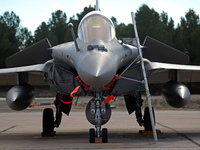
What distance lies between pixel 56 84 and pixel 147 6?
2227 inches

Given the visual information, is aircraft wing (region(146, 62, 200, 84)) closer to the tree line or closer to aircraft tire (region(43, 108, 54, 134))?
aircraft tire (region(43, 108, 54, 134))

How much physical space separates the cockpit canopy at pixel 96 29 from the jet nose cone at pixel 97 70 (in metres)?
1.19

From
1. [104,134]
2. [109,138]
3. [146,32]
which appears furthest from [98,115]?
[146,32]

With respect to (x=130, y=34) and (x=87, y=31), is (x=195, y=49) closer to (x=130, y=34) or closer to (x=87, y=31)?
(x=130, y=34)

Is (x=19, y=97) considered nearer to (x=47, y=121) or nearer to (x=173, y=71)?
(x=47, y=121)

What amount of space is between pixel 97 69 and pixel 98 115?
1326 mm

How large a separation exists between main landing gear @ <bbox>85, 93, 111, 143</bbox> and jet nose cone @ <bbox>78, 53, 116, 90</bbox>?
2.84ft

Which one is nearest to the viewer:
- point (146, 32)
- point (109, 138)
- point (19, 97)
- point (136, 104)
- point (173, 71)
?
point (109, 138)

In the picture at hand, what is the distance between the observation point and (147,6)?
64500mm

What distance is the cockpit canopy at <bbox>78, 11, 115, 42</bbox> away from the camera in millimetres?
8992

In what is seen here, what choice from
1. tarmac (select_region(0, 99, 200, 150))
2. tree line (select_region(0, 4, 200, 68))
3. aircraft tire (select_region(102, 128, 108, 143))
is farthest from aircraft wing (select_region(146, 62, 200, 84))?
tree line (select_region(0, 4, 200, 68))

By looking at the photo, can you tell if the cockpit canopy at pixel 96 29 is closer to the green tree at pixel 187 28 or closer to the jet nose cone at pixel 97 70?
the jet nose cone at pixel 97 70

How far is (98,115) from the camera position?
335 inches

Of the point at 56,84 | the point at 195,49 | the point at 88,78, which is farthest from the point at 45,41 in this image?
the point at 195,49
